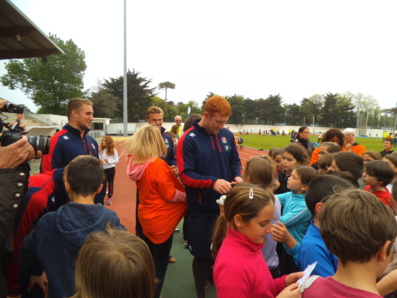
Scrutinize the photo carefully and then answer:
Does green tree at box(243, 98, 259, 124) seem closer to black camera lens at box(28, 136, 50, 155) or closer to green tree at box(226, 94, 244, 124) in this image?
green tree at box(226, 94, 244, 124)

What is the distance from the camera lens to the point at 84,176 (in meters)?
1.91

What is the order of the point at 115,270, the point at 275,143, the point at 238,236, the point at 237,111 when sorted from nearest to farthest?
the point at 115,270, the point at 238,236, the point at 275,143, the point at 237,111

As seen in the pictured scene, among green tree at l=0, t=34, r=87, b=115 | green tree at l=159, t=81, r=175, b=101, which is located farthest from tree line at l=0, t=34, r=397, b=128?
green tree at l=159, t=81, r=175, b=101

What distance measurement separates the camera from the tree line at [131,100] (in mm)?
45281

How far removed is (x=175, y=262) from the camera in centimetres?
379

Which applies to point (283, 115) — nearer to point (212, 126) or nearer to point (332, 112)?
point (332, 112)

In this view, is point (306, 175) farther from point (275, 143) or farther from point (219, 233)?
point (275, 143)

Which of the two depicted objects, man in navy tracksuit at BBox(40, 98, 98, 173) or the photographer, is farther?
man in navy tracksuit at BBox(40, 98, 98, 173)

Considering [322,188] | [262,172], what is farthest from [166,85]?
[322,188]

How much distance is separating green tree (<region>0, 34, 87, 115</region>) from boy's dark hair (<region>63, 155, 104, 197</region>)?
49.6 m

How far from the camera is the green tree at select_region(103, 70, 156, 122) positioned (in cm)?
5284

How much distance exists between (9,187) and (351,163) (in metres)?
3.26

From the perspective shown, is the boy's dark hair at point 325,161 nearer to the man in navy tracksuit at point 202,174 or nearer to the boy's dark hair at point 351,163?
the boy's dark hair at point 351,163

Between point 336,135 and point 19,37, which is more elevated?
point 19,37
